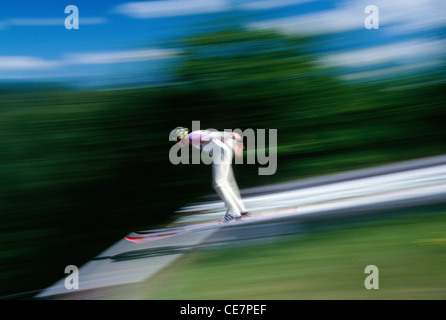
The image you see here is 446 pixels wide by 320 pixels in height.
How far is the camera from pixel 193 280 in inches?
124

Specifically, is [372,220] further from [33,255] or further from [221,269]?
[33,255]

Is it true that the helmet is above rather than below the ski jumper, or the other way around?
above

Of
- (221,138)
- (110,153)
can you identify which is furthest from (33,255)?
(221,138)

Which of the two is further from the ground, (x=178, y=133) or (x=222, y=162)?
(x=178, y=133)

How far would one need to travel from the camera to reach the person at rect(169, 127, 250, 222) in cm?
326

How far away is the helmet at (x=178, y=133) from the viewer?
3.31 m

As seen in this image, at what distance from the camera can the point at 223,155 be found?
129 inches

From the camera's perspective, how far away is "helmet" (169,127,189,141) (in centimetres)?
331

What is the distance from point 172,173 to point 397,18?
186cm

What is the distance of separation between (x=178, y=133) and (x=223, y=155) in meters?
0.35

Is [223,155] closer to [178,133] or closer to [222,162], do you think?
[222,162]

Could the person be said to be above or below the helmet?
below

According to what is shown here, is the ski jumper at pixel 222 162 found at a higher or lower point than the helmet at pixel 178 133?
lower

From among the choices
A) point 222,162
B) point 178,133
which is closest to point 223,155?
point 222,162
